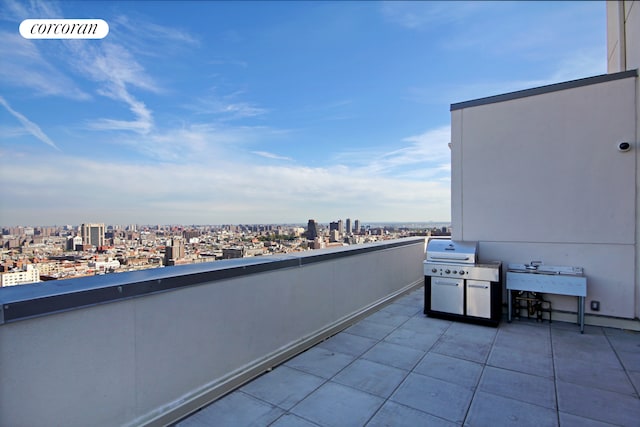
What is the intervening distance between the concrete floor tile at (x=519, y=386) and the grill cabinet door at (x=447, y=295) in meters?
1.34

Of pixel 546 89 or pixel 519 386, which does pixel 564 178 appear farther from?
pixel 519 386

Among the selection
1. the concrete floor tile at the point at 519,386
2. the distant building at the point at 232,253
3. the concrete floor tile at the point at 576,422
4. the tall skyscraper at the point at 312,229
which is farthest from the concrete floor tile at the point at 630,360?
the distant building at the point at 232,253

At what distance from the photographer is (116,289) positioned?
5.49 feet

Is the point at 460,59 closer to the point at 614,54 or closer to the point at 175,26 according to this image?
the point at 614,54

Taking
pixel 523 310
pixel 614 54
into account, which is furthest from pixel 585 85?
pixel 523 310

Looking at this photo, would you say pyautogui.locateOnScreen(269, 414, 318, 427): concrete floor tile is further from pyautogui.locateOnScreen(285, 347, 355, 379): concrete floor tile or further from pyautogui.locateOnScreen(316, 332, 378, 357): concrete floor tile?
pyautogui.locateOnScreen(316, 332, 378, 357): concrete floor tile

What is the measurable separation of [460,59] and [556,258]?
124 inches

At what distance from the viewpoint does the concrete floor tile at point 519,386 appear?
2.27m

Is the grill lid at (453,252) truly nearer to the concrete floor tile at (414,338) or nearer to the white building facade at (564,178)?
the white building facade at (564,178)

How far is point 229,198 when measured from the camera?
7.27 m

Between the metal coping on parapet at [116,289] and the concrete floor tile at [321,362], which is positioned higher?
the metal coping on parapet at [116,289]

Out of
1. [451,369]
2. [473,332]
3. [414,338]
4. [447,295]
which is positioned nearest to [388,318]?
[414,338]

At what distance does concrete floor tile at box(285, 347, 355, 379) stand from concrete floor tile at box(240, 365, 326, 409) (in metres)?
0.08

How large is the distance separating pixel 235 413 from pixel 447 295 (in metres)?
3.08
